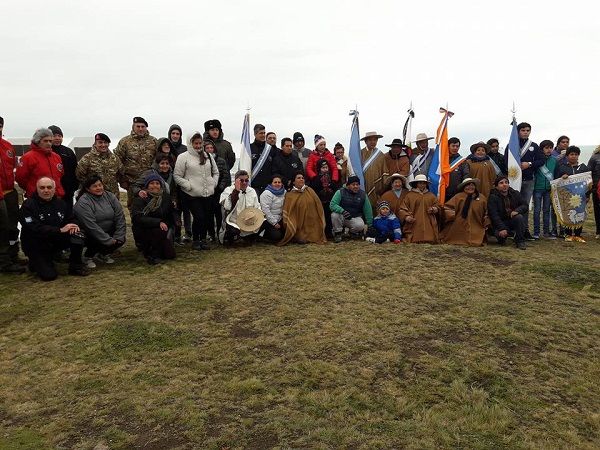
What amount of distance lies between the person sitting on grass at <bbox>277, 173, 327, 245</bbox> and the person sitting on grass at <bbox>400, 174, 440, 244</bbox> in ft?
4.77

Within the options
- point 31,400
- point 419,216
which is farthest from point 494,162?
point 31,400

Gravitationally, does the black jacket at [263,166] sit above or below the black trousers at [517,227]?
above

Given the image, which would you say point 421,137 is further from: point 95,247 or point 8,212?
point 8,212

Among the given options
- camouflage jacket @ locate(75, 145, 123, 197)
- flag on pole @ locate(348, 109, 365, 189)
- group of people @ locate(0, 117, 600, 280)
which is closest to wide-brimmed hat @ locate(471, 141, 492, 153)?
group of people @ locate(0, 117, 600, 280)

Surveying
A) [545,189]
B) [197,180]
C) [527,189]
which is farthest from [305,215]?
[545,189]

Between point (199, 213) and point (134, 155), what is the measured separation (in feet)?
4.36

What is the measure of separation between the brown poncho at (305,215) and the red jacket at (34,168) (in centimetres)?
359

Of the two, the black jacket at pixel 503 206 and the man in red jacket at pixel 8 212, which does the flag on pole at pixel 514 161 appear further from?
the man in red jacket at pixel 8 212

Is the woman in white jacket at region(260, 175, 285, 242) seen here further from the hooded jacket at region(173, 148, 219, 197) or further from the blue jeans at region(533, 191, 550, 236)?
the blue jeans at region(533, 191, 550, 236)

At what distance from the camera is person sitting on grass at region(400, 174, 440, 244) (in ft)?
26.5

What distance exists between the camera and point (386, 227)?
818cm

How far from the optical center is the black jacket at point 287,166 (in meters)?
8.48

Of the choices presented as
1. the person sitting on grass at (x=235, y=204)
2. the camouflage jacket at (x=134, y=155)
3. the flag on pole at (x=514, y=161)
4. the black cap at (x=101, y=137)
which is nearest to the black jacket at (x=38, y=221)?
the black cap at (x=101, y=137)

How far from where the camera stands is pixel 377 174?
917cm
